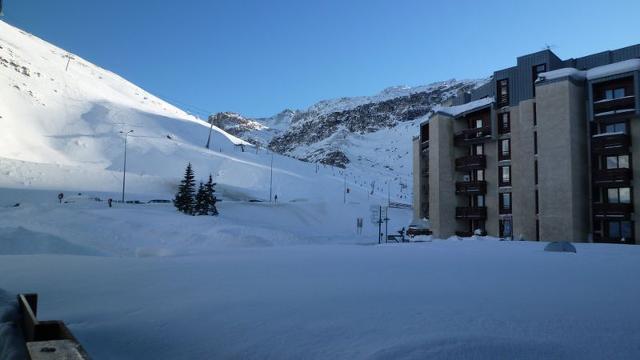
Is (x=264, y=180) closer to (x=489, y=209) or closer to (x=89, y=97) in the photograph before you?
(x=489, y=209)

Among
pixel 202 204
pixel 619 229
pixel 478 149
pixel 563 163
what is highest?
pixel 478 149

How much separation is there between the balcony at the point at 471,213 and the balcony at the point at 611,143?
11.6 m

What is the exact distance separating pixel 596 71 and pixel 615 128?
4945 mm

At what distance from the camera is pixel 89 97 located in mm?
127750

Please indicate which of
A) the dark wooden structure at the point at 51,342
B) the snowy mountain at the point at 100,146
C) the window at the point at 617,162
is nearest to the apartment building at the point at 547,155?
the window at the point at 617,162

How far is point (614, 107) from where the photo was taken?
36.8 m

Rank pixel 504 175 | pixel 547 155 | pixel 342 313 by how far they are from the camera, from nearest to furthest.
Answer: pixel 342 313 < pixel 547 155 < pixel 504 175

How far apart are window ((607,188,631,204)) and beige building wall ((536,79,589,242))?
1.66 metres

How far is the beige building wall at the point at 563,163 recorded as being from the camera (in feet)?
122

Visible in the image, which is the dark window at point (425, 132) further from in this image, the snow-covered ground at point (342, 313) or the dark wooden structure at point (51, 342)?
the dark wooden structure at point (51, 342)

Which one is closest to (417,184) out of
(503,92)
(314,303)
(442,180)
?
(442,180)

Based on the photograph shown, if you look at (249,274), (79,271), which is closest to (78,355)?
(249,274)

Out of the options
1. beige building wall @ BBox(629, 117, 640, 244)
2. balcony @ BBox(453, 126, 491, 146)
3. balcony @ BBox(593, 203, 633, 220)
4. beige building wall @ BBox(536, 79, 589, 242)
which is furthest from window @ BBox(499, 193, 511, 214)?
beige building wall @ BBox(629, 117, 640, 244)

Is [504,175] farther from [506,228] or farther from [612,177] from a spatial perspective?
[612,177]
